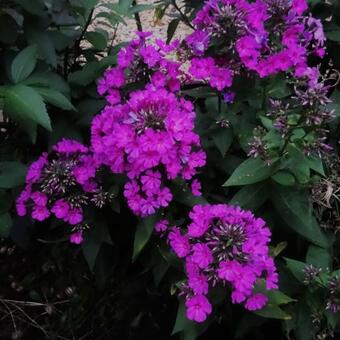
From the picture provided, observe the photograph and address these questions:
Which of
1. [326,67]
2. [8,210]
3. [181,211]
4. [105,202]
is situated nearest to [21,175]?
[8,210]

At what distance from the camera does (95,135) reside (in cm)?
197

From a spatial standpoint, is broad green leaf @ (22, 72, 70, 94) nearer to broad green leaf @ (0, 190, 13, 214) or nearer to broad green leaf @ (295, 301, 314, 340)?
broad green leaf @ (0, 190, 13, 214)

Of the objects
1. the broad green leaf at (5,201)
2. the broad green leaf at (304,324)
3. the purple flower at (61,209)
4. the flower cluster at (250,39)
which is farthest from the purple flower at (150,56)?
the broad green leaf at (304,324)

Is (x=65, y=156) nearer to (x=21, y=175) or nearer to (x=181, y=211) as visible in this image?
(x=21, y=175)

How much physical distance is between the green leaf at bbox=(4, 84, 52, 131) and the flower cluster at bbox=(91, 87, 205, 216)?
172 millimetres

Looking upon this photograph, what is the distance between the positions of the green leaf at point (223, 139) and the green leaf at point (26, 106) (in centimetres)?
54

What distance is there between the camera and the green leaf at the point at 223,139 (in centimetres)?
210

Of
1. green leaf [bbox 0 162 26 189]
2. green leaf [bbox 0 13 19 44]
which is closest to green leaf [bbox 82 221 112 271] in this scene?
green leaf [bbox 0 162 26 189]

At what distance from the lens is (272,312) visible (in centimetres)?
179

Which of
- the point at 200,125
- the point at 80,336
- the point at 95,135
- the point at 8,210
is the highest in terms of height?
the point at 95,135

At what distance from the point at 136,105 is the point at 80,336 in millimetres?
1057

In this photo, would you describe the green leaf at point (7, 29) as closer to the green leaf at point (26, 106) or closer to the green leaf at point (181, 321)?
the green leaf at point (26, 106)

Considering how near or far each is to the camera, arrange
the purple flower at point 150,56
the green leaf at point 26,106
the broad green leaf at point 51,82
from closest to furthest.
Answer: the green leaf at point 26,106, the purple flower at point 150,56, the broad green leaf at point 51,82

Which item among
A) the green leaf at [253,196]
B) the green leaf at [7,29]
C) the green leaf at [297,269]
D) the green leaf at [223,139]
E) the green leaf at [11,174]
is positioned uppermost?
the green leaf at [7,29]
